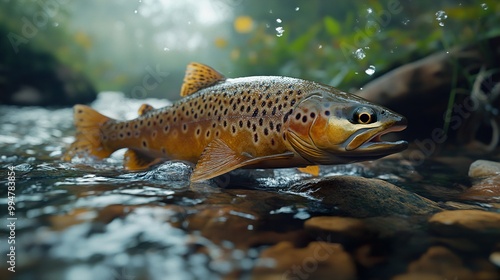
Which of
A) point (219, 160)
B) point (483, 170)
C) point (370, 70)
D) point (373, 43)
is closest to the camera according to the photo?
point (219, 160)

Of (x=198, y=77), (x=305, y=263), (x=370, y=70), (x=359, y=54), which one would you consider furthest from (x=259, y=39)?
(x=305, y=263)

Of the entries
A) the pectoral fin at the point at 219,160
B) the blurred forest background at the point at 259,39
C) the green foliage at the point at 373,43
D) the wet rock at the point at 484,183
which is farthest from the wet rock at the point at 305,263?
the green foliage at the point at 373,43

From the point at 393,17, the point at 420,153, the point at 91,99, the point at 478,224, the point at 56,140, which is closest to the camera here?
the point at 478,224

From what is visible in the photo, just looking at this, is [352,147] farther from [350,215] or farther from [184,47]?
[184,47]

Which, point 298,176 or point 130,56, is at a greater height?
point 130,56

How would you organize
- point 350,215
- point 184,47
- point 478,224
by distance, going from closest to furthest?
point 478,224, point 350,215, point 184,47

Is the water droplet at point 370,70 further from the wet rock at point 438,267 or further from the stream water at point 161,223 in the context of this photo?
the wet rock at point 438,267

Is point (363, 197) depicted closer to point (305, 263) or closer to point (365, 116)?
point (365, 116)

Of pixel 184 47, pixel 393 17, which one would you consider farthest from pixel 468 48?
pixel 184 47
